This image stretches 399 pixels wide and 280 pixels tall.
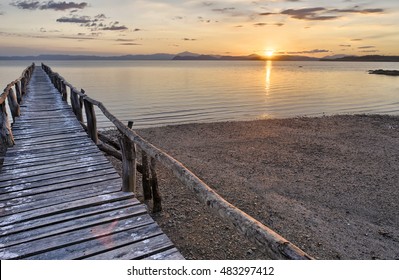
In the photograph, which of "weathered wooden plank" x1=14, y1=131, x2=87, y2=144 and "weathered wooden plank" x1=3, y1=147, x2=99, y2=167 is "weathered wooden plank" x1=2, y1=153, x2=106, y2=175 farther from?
"weathered wooden plank" x1=14, y1=131, x2=87, y2=144

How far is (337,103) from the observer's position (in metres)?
34.1

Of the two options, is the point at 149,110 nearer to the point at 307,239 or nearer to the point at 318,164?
the point at 318,164

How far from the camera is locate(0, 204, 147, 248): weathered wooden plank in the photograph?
3945mm

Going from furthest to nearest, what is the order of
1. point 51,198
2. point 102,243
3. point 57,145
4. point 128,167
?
point 57,145, point 128,167, point 51,198, point 102,243

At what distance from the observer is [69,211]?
15.3ft

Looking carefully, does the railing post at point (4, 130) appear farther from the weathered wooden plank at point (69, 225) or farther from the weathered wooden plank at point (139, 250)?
the weathered wooden plank at point (139, 250)

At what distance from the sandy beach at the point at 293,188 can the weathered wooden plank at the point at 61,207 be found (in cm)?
189

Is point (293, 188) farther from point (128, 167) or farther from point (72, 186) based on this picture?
point (72, 186)

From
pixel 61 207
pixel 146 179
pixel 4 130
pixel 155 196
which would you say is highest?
pixel 4 130

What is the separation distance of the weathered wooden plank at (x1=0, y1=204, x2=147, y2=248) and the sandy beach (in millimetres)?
1930

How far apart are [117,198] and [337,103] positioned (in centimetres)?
3393

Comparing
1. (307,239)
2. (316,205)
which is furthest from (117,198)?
(316,205)

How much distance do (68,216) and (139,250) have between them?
58.4 inches

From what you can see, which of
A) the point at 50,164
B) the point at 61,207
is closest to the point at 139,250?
the point at 61,207
